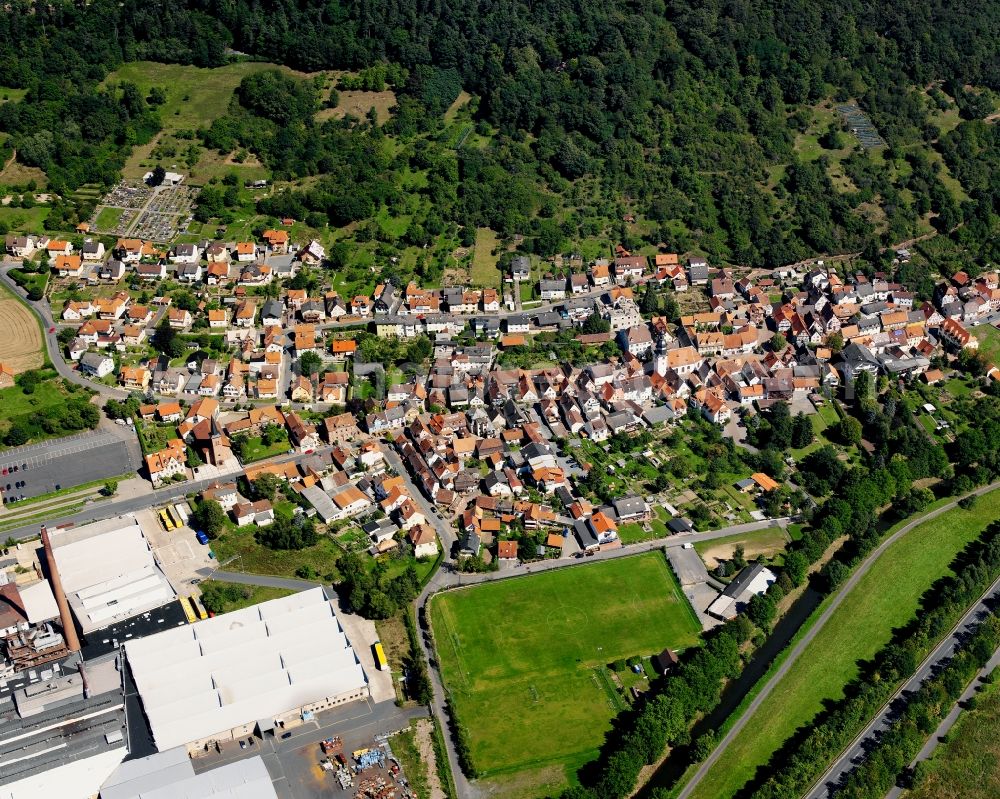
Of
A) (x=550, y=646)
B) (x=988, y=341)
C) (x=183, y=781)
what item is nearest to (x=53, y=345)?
(x=183, y=781)

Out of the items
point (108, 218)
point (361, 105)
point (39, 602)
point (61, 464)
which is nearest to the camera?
point (39, 602)

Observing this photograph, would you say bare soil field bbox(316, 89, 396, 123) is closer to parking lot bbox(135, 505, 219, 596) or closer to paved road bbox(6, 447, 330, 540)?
paved road bbox(6, 447, 330, 540)

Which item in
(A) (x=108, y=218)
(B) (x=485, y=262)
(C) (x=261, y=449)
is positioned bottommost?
(C) (x=261, y=449)

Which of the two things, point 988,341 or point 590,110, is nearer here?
point 988,341

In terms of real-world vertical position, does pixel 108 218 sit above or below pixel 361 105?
below

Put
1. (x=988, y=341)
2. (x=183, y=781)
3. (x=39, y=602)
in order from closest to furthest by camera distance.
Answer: (x=183, y=781), (x=39, y=602), (x=988, y=341)

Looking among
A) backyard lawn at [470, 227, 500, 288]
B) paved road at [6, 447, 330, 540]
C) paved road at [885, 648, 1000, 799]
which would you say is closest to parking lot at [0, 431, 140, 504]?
paved road at [6, 447, 330, 540]

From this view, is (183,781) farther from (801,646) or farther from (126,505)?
(801,646)
